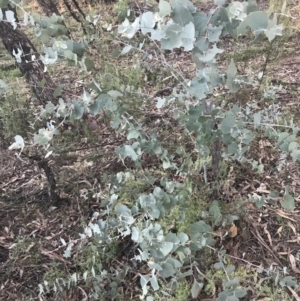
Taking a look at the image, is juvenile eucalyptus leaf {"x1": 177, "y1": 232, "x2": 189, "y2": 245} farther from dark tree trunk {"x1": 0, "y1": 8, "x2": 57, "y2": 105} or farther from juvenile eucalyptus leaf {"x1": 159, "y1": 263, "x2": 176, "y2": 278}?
dark tree trunk {"x1": 0, "y1": 8, "x2": 57, "y2": 105}

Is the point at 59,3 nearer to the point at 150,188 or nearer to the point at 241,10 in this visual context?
the point at 150,188

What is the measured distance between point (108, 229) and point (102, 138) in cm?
102

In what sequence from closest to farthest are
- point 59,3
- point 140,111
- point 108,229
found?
1. point 108,229
2. point 140,111
3. point 59,3

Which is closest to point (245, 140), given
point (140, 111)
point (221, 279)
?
point (221, 279)

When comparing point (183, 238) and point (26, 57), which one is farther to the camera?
point (26, 57)

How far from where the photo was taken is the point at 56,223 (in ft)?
6.66

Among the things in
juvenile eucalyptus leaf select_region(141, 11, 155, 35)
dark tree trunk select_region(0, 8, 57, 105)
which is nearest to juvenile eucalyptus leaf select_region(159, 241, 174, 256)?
juvenile eucalyptus leaf select_region(141, 11, 155, 35)

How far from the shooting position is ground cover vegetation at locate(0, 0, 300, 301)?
3.94 ft

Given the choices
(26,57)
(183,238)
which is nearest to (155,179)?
(183,238)

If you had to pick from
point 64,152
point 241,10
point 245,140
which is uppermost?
point 241,10

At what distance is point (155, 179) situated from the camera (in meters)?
2.03

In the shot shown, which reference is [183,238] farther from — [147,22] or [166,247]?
[147,22]

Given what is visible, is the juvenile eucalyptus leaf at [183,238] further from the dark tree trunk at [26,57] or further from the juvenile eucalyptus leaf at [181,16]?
the dark tree trunk at [26,57]

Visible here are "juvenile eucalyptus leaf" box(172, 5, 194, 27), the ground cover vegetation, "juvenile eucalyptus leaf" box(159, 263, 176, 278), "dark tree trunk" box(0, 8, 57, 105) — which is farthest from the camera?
"dark tree trunk" box(0, 8, 57, 105)
